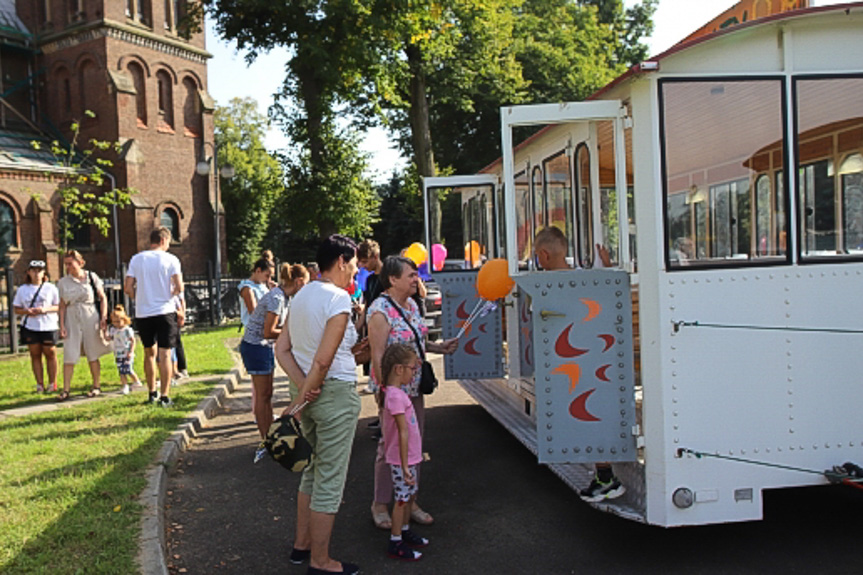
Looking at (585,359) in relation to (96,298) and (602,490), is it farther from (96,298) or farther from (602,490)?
(96,298)

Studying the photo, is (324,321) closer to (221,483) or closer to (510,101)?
(221,483)

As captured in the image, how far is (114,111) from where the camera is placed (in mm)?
34000

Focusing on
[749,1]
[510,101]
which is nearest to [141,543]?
[749,1]

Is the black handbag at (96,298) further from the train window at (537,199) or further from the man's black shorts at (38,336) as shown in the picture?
the train window at (537,199)

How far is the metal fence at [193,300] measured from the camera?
617 inches

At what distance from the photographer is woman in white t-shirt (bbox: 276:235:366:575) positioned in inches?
161

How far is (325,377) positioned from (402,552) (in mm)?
1274

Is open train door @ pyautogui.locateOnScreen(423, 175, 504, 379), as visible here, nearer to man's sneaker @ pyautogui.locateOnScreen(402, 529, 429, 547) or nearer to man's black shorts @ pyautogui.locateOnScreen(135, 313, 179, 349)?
man's sneaker @ pyautogui.locateOnScreen(402, 529, 429, 547)

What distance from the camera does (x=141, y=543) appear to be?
15.4 feet

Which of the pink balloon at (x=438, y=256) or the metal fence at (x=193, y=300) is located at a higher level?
the pink balloon at (x=438, y=256)

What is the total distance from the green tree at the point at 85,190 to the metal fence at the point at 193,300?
216cm

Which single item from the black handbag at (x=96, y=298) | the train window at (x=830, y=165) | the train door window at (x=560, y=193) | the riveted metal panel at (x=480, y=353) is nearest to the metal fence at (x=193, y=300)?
the black handbag at (x=96, y=298)

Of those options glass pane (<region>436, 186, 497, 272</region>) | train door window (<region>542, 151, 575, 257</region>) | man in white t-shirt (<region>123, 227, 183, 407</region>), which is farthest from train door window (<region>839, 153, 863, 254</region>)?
man in white t-shirt (<region>123, 227, 183, 407</region>)

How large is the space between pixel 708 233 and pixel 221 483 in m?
4.40
